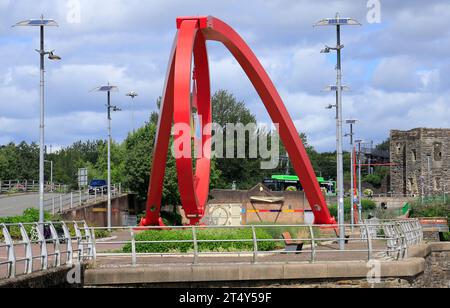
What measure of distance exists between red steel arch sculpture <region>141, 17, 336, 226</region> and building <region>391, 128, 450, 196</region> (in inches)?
2837

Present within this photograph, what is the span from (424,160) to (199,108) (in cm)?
7360

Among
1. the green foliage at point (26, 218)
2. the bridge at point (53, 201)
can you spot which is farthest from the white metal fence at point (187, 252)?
the bridge at point (53, 201)

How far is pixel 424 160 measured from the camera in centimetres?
10575

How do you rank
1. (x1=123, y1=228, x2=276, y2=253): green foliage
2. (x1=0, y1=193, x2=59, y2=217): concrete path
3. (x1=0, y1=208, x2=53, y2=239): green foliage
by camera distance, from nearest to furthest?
(x1=123, y1=228, x2=276, y2=253): green foliage
(x1=0, y1=208, x2=53, y2=239): green foliage
(x1=0, y1=193, x2=59, y2=217): concrete path

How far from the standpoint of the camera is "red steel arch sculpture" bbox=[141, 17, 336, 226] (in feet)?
97.3

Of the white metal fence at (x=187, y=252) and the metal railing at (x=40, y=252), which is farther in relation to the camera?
the white metal fence at (x=187, y=252)

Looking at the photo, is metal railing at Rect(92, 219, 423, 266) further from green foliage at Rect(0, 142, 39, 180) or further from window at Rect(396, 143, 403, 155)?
green foliage at Rect(0, 142, 39, 180)

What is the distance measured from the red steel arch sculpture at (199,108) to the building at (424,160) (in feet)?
236

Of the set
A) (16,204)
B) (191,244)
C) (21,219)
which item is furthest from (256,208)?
(191,244)

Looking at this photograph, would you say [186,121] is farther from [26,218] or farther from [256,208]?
[256,208]

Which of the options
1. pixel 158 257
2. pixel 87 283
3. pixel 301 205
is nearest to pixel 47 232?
pixel 158 257

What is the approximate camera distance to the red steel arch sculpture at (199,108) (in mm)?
29647

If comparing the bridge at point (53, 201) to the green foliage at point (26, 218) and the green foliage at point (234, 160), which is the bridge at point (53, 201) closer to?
the green foliage at point (26, 218)

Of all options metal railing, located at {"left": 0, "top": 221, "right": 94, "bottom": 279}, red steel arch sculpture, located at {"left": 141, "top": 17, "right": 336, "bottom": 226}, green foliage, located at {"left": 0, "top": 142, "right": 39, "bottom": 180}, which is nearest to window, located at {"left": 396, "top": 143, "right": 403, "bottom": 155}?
green foliage, located at {"left": 0, "top": 142, "right": 39, "bottom": 180}
